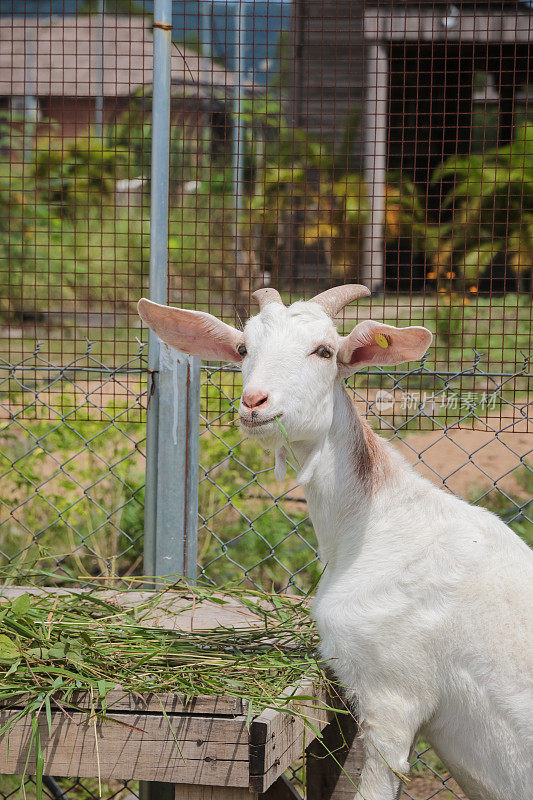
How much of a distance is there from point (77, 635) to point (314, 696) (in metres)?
0.85

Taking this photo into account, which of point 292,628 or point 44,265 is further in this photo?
point 44,265

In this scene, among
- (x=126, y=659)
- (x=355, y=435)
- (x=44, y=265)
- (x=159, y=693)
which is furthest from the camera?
(x=44, y=265)

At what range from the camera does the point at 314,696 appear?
277 centimetres

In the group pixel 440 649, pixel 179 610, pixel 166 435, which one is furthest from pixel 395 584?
pixel 166 435

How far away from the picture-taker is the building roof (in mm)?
4152

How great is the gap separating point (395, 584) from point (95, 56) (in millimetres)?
9924

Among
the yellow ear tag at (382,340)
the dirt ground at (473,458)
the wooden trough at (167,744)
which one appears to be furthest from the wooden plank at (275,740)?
the dirt ground at (473,458)

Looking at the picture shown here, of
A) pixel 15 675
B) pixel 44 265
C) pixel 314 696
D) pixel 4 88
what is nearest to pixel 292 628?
pixel 314 696

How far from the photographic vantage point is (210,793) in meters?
2.55

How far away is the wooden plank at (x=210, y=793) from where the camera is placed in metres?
2.53

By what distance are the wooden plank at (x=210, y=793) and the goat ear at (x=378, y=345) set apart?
139 centimetres

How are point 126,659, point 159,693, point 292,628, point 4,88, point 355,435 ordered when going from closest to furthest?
point 159,693 < point 126,659 < point 355,435 < point 292,628 < point 4,88

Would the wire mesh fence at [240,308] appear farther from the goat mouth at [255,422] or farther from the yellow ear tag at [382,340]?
the goat mouth at [255,422]

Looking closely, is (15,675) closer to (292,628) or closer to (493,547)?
(292,628)
